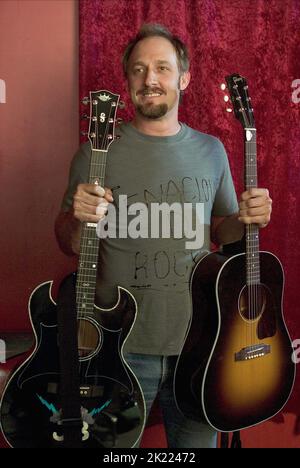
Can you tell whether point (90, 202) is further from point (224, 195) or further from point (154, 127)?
point (224, 195)

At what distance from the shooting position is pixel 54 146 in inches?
69.8

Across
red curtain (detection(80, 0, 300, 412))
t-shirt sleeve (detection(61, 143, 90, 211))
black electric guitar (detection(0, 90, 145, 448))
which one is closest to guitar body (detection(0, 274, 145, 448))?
black electric guitar (detection(0, 90, 145, 448))

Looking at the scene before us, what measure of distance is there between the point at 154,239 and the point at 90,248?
0.70ft

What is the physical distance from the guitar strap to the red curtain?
0.88 metres

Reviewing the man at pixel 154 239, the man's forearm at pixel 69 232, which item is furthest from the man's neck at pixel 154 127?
the man's forearm at pixel 69 232

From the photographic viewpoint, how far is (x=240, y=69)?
1.81 meters

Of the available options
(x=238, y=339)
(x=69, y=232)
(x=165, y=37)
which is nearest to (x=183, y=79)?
(x=165, y=37)

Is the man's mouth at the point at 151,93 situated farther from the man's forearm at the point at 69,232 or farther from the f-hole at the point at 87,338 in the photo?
the f-hole at the point at 87,338

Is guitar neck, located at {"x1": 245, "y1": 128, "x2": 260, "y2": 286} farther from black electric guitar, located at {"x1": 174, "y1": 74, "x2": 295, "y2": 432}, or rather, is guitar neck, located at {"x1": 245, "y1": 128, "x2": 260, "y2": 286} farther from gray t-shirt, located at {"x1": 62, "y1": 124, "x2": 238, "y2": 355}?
gray t-shirt, located at {"x1": 62, "y1": 124, "x2": 238, "y2": 355}

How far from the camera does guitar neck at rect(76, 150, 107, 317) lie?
1.22 metres

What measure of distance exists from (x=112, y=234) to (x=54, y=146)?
Result: 1.83 feet

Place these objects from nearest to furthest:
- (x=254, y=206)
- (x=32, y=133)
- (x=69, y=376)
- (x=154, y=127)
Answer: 1. (x=69, y=376)
2. (x=254, y=206)
3. (x=154, y=127)
4. (x=32, y=133)

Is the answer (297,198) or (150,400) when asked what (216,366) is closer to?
(150,400)

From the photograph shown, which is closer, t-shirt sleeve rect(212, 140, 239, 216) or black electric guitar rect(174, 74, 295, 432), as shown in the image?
black electric guitar rect(174, 74, 295, 432)
